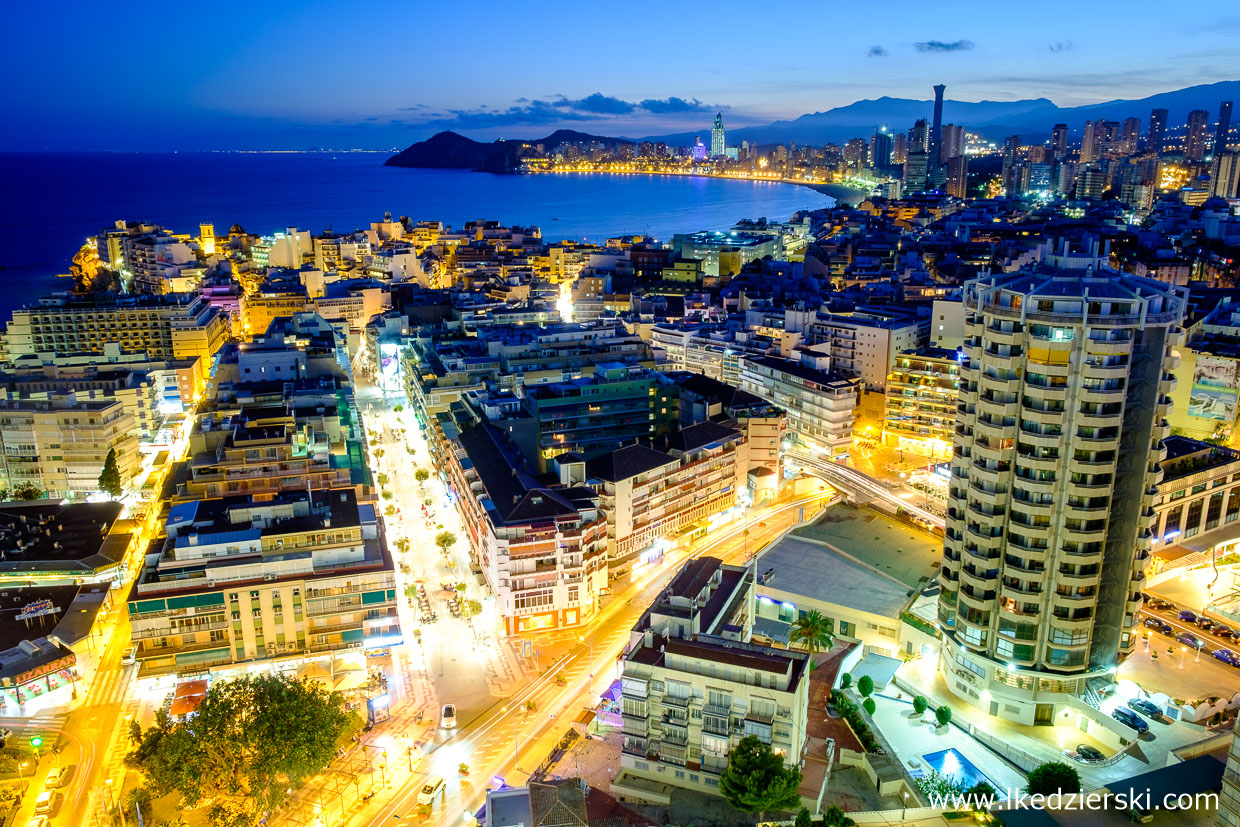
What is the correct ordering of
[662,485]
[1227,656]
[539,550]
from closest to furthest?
[1227,656] < [539,550] < [662,485]

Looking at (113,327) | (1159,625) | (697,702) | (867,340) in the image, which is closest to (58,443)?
(113,327)

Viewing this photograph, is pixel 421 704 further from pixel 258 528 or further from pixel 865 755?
pixel 865 755

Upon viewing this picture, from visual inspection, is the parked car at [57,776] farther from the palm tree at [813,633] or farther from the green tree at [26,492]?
the green tree at [26,492]

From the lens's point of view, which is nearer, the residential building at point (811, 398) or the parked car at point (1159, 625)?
the parked car at point (1159, 625)

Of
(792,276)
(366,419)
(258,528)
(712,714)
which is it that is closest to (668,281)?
(792,276)

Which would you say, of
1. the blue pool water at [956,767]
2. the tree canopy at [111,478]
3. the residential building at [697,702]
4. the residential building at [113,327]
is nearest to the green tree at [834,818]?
the residential building at [697,702]

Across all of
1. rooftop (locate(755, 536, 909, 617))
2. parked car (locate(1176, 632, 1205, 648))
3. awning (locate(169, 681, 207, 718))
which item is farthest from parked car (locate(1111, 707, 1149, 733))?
awning (locate(169, 681, 207, 718))

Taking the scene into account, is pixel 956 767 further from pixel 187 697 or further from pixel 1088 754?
pixel 187 697
